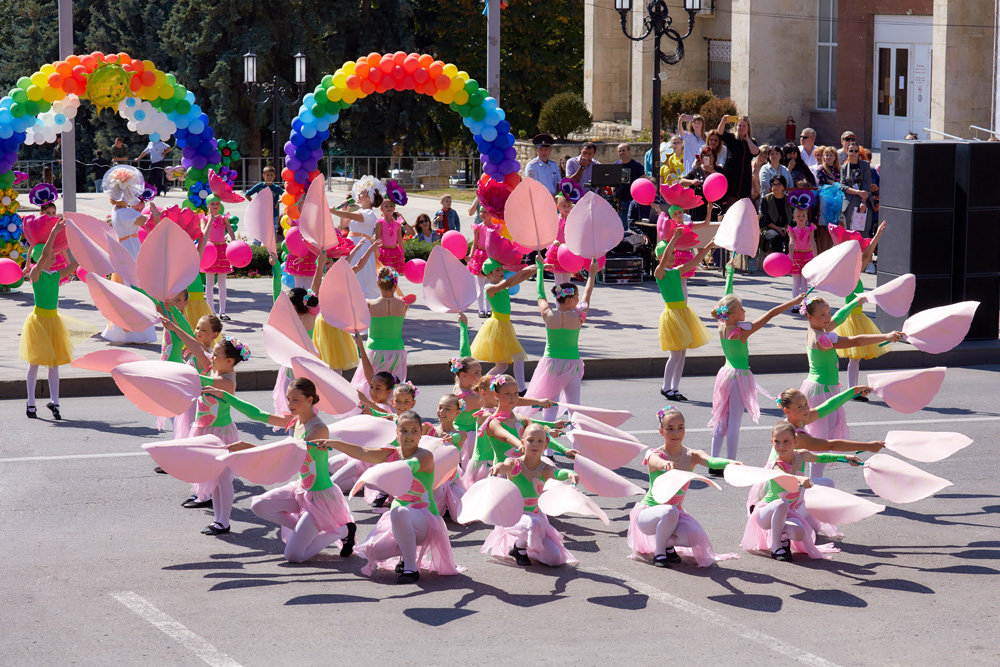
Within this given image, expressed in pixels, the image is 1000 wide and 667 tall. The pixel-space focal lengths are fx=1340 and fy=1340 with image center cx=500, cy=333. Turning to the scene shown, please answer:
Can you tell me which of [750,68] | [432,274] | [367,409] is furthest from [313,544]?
[750,68]

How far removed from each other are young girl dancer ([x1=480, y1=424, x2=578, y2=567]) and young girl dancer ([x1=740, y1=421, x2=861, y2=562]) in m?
1.24

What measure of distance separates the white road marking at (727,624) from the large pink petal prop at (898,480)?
65.4 inches

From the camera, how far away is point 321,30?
44.2m

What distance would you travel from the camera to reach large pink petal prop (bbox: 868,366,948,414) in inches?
354

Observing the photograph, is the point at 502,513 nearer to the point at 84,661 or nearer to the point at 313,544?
the point at 313,544

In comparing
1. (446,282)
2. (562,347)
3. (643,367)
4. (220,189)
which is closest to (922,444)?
(562,347)

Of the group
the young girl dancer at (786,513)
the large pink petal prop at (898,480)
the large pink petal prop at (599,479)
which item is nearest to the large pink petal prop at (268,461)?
the large pink petal prop at (599,479)

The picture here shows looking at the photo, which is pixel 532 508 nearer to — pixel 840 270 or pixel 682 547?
pixel 682 547

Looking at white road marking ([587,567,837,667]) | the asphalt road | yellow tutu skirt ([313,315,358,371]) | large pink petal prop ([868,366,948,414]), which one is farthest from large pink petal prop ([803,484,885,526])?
yellow tutu skirt ([313,315,358,371])

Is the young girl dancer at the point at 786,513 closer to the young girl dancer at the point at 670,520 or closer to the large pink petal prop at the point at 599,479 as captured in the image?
the young girl dancer at the point at 670,520

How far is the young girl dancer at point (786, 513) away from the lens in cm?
852

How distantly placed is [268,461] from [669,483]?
2437mm

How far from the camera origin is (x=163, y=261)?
31.3 ft

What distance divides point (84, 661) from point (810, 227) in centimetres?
1214
